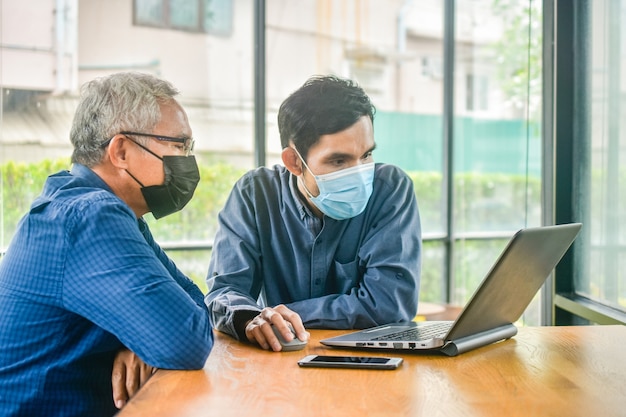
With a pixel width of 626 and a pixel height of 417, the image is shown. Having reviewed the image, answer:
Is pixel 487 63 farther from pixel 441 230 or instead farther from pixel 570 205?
pixel 570 205

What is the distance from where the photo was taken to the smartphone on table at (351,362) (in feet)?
4.51

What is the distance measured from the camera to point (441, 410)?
113cm

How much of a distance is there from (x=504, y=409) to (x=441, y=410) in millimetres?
100

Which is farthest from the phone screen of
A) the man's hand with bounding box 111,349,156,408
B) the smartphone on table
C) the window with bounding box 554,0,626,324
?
the window with bounding box 554,0,626,324

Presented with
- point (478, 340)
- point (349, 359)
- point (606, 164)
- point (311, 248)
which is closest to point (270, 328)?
point (349, 359)

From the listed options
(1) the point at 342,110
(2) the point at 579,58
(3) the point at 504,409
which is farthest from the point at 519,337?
(2) the point at 579,58

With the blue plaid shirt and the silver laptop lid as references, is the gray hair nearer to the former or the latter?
the blue plaid shirt

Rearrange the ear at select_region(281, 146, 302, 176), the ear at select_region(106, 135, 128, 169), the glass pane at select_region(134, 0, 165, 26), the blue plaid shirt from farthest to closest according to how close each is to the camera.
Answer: the glass pane at select_region(134, 0, 165, 26) < the ear at select_region(281, 146, 302, 176) < the ear at select_region(106, 135, 128, 169) < the blue plaid shirt

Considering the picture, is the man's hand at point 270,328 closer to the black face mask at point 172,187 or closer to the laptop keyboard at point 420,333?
the laptop keyboard at point 420,333

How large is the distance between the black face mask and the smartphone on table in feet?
1.85

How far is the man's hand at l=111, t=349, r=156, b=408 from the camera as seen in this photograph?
1.48 m

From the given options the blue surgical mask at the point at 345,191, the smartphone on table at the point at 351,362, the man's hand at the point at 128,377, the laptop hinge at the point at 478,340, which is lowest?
the man's hand at the point at 128,377

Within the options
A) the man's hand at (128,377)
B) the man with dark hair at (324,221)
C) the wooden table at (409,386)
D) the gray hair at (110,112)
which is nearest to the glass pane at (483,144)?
the man with dark hair at (324,221)

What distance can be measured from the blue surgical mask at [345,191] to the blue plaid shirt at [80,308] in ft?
2.46
